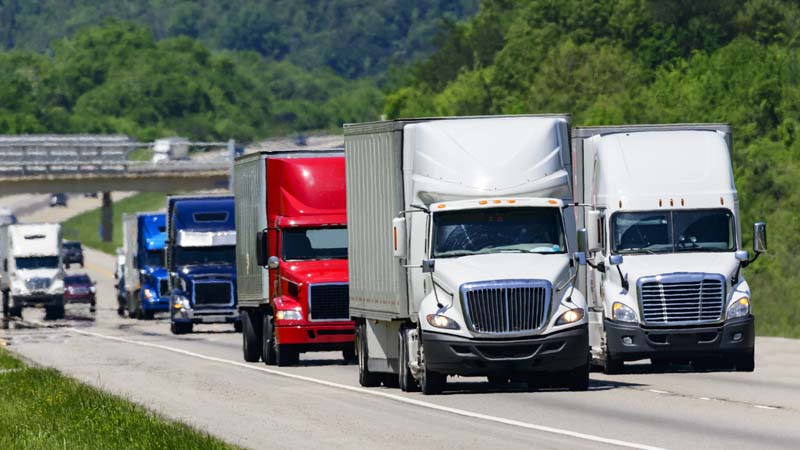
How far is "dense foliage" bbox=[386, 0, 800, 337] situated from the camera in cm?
8825

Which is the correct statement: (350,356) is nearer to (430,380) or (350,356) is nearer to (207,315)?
(430,380)

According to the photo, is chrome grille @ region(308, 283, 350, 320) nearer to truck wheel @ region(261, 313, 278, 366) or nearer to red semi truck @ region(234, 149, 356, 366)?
red semi truck @ region(234, 149, 356, 366)

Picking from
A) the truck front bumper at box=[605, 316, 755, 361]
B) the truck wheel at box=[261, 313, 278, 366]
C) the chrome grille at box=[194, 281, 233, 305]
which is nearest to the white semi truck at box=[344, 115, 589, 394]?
the truck front bumper at box=[605, 316, 755, 361]

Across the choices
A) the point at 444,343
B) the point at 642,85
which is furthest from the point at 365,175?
the point at 642,85

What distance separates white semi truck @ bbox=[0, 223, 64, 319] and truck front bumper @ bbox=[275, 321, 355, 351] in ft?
128

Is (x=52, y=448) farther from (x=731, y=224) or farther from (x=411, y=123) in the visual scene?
(x=731, y=224)

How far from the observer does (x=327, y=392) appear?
92.7 feet

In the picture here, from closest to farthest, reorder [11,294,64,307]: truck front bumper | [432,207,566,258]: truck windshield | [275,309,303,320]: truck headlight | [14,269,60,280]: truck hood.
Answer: [432,207,566,258]: truck windshield < [275,309,303,320]: truck headlight < [11,294,64,307]: truck front bumper < [14,269,60,280]: truck hood

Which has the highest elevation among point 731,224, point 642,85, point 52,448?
point 642,85

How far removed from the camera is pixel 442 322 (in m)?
26.0

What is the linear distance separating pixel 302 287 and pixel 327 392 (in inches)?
252

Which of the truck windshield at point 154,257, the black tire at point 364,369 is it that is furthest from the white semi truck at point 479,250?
the truck windshield at point 154,257

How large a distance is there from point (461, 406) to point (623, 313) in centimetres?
631

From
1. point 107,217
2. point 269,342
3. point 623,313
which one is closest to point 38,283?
point 269,342
